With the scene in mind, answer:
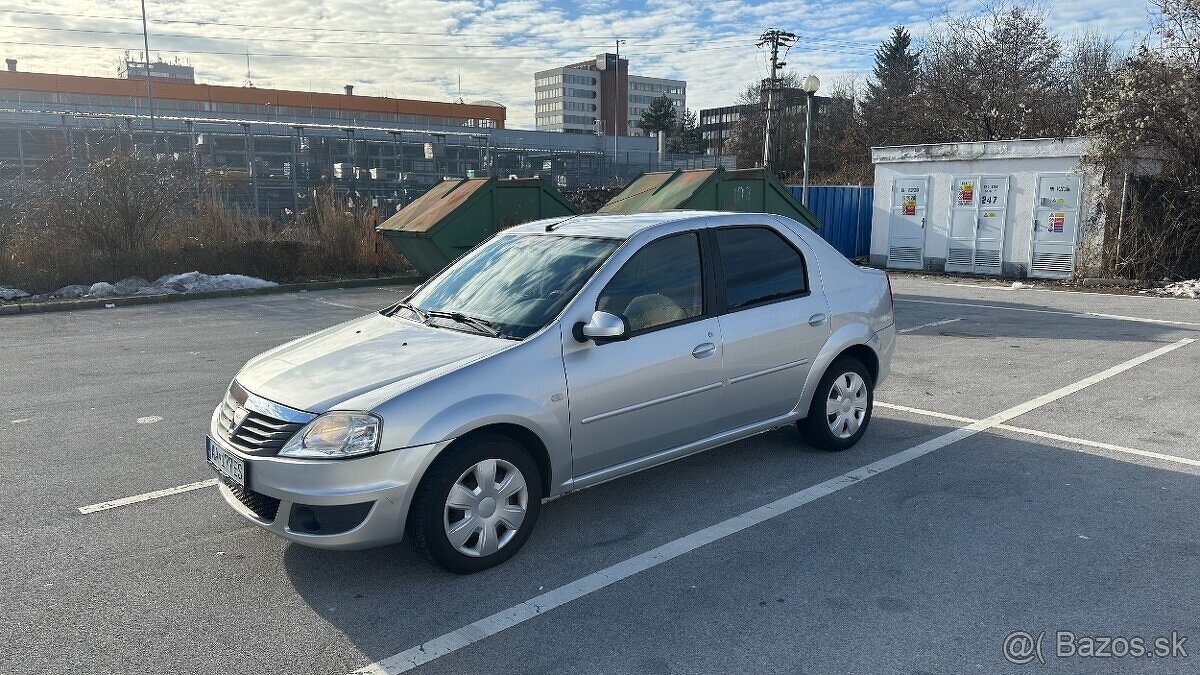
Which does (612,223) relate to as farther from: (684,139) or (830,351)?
(684,139)

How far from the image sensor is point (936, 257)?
19.1 meters

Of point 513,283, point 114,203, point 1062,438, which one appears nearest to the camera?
point 513,283

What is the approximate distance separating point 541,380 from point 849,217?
64.0 ft

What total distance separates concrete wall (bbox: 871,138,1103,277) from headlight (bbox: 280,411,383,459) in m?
16.9

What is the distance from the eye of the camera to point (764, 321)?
5051mm

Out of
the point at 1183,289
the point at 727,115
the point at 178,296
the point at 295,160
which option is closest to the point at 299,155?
the point at 295,160

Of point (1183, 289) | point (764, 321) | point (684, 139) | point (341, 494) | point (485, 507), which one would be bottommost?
point (1183, 289)

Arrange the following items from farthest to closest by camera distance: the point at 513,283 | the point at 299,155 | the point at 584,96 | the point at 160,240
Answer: the point at 584,96 → the point at 299,155 → the point at 160,240 → the point at 513,283

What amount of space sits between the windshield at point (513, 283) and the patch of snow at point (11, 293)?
1196 cm

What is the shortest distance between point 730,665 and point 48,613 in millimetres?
2844

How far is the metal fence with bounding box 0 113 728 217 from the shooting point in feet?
65.2

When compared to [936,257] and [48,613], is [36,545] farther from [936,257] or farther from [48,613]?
[936,257]

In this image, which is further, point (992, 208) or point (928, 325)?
point (992, 208)

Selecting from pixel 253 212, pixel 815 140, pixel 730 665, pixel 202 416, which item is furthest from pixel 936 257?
pixel 815 140
